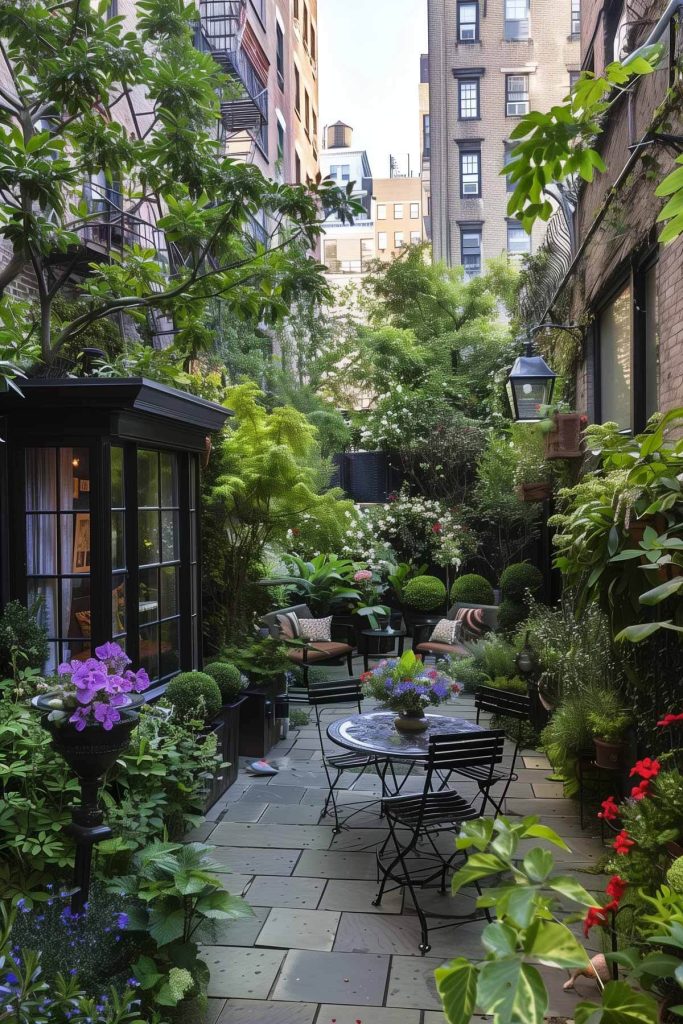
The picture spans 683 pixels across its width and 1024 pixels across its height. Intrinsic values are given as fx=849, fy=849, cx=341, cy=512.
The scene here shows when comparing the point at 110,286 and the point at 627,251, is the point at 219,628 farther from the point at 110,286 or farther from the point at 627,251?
the point at 627,251

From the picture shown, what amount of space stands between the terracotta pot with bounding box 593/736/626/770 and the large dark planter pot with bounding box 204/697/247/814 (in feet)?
8.92

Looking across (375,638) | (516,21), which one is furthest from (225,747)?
(516,21)

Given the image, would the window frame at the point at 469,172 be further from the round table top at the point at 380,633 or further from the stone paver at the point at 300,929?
the stone paver at the point at 300,929

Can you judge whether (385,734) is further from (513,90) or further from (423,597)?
(513,90)

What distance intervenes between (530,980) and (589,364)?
8850 millimetres

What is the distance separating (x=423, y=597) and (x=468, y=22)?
23270 millimetres

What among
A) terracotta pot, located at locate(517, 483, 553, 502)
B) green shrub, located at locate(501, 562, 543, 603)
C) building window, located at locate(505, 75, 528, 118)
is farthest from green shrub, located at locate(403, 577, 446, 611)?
building window, located at locate(505, 75, 528, 118)

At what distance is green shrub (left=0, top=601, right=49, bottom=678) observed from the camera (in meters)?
5.65

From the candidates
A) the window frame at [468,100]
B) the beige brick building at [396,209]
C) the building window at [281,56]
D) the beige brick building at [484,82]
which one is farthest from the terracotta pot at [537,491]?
the beige brick building at [396,209]

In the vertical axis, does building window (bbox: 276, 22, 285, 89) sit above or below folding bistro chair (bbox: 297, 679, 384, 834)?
above

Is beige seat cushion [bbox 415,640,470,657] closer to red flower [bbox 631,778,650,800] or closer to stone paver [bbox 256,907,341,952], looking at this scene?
stone paver [bbox 256,907,341,952]

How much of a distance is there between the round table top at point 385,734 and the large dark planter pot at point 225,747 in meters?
1.06

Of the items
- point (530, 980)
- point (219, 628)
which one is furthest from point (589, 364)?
point (530, 980)

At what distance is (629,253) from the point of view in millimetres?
6828
